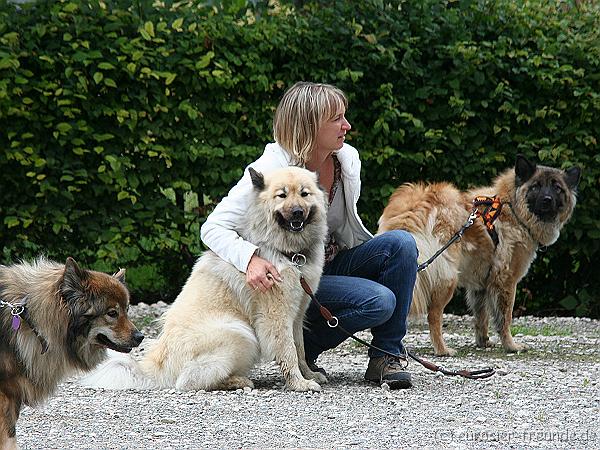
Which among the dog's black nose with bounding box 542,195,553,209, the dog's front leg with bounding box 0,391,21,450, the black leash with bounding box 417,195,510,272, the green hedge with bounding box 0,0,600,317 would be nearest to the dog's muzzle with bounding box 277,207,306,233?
the dog's front leg with bounding box 0,391,21,450

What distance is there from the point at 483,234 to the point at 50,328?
387cm

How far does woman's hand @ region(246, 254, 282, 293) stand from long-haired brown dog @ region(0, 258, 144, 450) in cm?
102

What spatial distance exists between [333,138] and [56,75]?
9.98 ft

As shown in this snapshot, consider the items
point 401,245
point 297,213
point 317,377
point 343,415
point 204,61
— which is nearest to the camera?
point 343,415

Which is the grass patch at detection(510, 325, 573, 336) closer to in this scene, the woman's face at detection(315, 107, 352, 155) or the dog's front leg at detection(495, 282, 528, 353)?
the dog's front leg at detection(495, 282, 528, 353)

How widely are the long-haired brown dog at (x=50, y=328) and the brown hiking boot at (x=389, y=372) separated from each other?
1766 mm

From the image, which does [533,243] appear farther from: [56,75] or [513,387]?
[56,75]

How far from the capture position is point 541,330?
26.7 ft

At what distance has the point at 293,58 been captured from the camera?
794 cm

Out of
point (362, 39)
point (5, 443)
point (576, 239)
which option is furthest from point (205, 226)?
point (576, 239)

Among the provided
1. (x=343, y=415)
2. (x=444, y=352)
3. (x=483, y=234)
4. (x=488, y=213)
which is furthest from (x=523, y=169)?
(x=343, y=415)

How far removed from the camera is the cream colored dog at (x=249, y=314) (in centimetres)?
512

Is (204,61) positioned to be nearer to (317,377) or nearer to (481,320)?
(481,320)

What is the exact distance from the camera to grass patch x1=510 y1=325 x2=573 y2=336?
792cm
